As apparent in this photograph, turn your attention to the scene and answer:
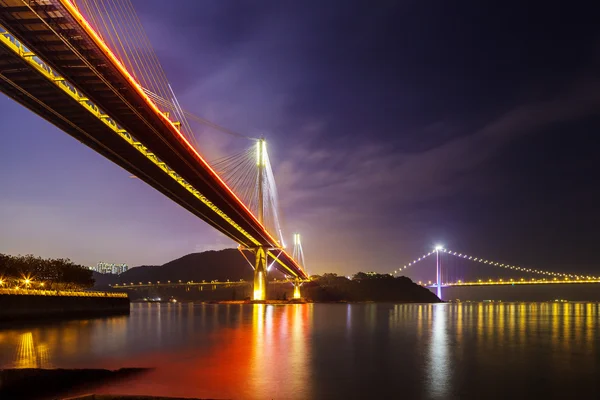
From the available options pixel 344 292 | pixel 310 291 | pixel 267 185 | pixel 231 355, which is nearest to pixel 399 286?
A: pixel 344 292

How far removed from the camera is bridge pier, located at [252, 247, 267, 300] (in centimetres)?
7306

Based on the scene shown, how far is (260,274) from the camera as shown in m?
75.6

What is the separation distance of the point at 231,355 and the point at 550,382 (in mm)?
9816

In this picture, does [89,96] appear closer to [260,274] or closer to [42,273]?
[42,273]

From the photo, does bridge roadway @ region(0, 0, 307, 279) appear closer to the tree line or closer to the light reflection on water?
the light reflection on water

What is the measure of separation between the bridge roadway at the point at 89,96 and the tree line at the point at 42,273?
19617mm

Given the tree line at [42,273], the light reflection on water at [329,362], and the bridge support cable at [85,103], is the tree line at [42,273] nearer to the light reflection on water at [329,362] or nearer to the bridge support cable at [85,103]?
the bridge support cable at [85,103]

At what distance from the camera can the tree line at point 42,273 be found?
167 feet

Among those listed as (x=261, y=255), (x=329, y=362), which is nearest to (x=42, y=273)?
(x=261, y=255)

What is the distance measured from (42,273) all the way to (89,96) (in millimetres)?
38295

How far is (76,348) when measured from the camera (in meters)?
18.6

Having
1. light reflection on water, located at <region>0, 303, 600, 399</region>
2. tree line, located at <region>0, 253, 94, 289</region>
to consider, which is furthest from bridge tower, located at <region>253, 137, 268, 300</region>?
light reflection on water, located at <region>0, 303, 600, 399</region>

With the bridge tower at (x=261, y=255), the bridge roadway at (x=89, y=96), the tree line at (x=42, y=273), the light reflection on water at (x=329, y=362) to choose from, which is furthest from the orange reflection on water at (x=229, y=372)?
the bridge tower at (x=261, y=255)

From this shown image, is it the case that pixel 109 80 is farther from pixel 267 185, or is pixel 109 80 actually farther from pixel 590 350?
pixel 267 185
